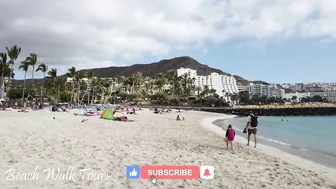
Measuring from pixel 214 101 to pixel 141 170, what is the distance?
102 m

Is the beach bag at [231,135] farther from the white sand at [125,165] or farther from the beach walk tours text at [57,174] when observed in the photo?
the beach walk tours text at [57,174]

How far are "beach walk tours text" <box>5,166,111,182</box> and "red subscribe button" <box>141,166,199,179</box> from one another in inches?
38.4

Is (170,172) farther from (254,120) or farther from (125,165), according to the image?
(254,120)

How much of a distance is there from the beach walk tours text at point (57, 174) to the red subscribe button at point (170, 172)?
975 mm

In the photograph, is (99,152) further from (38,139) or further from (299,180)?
(299,180)

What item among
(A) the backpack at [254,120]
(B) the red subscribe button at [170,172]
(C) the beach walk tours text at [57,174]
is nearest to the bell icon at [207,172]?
(B) the red subscribe button at [170,172]

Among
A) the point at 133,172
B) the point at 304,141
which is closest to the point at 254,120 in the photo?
the point at 133,172

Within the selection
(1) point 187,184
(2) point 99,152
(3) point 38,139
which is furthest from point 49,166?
(3) point 38,139

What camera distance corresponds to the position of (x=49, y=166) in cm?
596

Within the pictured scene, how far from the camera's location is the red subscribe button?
6051 mm

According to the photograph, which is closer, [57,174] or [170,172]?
[57,174]

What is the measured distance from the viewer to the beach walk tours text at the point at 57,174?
511 centimetres

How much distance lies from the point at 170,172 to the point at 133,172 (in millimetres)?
965

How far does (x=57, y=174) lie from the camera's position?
215 inches
